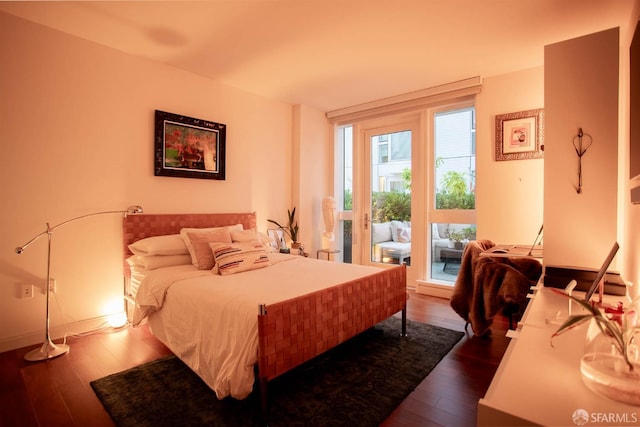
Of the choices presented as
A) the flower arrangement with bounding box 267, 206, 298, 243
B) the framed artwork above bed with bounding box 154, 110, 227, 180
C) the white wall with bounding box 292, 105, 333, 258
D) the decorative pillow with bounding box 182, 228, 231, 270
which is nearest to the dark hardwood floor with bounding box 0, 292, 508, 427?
the decorative pillow with bounding box 182, 228, 231, 270

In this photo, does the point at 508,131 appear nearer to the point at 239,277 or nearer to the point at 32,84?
the point at 239,277

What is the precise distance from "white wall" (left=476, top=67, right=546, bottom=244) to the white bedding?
1.81 m

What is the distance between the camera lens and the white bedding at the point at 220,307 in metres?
1.66

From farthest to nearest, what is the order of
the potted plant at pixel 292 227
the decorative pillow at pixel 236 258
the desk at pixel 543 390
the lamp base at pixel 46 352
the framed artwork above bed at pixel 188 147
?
the potted plant at pixel 292 227
the framed artwork above bed at pixel 188 147
the decorative pillow at pixel 236 258
the lamp base at pixel 46 352
the desk at pixel 543 390

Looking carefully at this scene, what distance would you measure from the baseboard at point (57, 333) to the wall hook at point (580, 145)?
155 inches

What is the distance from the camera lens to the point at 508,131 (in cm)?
347

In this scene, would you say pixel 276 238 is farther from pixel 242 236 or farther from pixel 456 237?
pixel 456 237

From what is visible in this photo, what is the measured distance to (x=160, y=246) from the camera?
2818 millimetres

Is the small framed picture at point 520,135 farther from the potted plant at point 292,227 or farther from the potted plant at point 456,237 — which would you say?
the potted plant at point 292,227

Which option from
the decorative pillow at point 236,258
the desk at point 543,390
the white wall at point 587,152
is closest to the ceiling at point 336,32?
the white wall at point 587,152

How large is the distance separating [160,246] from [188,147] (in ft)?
3.89

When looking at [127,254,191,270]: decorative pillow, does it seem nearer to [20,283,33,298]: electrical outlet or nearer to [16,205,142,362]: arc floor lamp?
[16,205,142,362]: arc floor lamp

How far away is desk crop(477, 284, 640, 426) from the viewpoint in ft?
2.26

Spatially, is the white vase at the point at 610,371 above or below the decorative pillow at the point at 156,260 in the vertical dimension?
above
